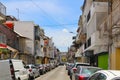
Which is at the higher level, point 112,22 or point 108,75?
point 112,22

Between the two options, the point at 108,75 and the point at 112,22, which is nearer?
the point at 108,75

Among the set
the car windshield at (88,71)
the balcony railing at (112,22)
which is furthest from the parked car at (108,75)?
the balcony railing at (112,22)

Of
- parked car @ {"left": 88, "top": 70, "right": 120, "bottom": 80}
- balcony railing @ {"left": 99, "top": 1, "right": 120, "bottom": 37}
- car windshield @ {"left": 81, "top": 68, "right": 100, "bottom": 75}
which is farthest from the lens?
balcony railing @ {"left": 99, "top": 1, "right": 120, "bottom": 37}

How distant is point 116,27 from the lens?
30562mm

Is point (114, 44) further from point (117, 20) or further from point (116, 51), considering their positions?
point (117, 20)

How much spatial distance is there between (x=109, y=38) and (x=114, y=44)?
1.74 m

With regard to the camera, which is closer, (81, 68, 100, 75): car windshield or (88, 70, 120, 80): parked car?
(88, 70, 120, 80): parked car

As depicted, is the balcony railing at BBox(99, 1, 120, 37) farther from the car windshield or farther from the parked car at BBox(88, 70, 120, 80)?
the parked car at BBox(88, 70, 120, 80)

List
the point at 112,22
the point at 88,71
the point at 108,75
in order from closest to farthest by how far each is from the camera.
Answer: the point at 108,75 < the point at 88,71 < the point at 112,22

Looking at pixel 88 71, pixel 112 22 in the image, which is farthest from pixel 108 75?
pixel 112 22

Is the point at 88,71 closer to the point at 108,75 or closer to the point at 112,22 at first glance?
the point at 108,75

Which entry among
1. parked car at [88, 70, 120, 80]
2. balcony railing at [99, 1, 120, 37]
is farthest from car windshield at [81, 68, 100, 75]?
parked car at [88, 70, 120, 80]

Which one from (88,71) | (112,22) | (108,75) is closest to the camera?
(108,75)

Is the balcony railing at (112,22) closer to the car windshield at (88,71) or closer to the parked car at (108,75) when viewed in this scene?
the car windshield at (88,71)
